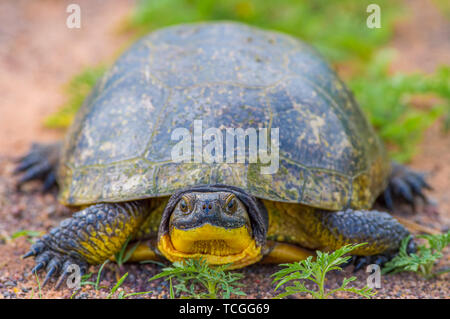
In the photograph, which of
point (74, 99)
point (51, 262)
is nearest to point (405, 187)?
point (51, 262)

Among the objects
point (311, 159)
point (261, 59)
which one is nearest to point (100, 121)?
point (261, 59)

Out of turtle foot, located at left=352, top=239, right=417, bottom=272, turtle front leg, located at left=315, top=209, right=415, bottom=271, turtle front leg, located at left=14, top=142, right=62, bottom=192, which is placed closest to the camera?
turtle front leg, located at left=315, top=209, right=415, bottom=271

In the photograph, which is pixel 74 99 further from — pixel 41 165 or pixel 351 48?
pixel 351 48

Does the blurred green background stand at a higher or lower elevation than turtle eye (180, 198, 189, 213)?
higher

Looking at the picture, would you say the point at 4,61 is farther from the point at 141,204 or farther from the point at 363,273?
the point at 363,273

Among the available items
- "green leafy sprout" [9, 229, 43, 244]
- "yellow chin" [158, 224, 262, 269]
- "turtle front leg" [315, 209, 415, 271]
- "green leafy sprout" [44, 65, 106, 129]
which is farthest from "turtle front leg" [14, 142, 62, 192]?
"turtle front leg" [315, 209, 415, 271]

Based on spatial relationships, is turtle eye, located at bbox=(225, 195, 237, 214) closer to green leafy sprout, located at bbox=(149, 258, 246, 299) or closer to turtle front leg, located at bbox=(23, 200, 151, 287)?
green leafy sprout, located at bbox=(149, 258, 246, 299)

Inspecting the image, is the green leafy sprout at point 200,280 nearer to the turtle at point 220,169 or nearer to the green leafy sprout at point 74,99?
the turtle at point 220,169
